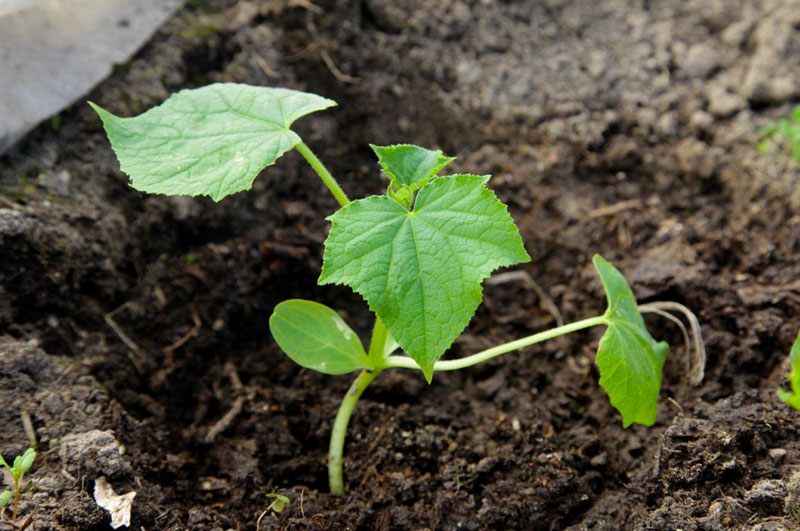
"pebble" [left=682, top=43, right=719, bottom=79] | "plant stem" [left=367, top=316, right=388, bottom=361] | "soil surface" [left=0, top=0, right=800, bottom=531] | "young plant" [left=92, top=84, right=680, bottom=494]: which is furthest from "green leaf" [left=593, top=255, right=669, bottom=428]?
"pebble" [left=682, top=43, right=719, bottom=79]

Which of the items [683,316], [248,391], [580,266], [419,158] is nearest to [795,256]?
[683,316]

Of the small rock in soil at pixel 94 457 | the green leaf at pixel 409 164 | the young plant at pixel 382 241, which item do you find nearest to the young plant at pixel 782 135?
the young plant at pixel 382 241

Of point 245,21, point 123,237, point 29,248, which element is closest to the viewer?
point 29,248

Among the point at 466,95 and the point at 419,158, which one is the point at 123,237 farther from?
the point at 466,95

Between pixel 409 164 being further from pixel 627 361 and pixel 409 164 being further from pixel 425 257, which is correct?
pixel 627 361

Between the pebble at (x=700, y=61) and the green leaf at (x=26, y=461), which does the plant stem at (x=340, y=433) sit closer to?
the green leaf at (x=26, y=461)

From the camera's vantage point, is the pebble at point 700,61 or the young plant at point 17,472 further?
the pebble at point 700,61
